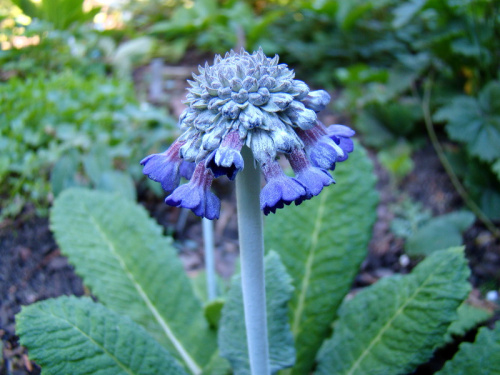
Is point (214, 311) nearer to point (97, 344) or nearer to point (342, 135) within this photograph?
point (97, 344)

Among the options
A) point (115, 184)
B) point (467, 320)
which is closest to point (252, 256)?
point (467, 320)

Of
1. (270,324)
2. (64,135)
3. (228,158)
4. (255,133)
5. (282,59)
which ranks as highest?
(282,59)

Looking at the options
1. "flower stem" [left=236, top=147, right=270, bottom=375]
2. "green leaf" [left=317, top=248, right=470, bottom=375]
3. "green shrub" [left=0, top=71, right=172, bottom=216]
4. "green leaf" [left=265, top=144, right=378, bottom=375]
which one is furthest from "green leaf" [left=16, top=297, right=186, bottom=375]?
"green shrub" [left=0, top=71, right=172, bottom=216]

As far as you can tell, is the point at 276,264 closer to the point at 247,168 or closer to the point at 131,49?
the point at 247,168

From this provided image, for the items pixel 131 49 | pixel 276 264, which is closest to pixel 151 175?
pixel 276 264

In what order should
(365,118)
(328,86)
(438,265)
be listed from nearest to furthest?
(438,265) → (365,118) → (328,86)

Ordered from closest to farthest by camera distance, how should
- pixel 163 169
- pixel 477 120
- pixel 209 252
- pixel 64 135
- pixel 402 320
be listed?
1. pixel 163 169
2. pixel 402 320
3. pixel 209 252
4. pixel 64 135
5. pixel 477 120

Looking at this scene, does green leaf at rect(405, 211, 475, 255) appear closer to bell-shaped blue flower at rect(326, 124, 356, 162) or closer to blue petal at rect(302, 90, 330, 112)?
bell-shaped blue flower at rect(326, 124, 356, 162)
